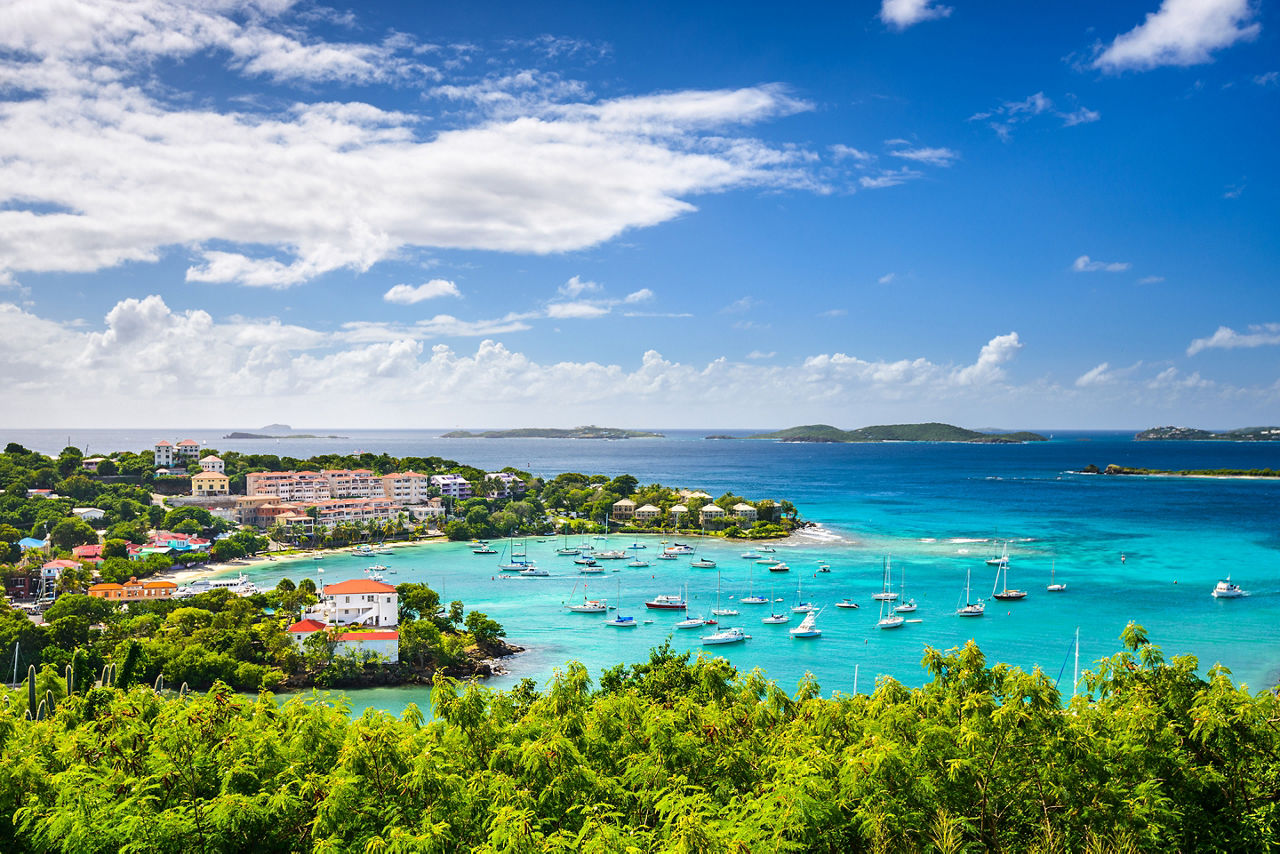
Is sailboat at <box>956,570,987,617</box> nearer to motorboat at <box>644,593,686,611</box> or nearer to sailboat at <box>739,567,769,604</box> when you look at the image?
sailboat at <box>739,567,769,604</box>

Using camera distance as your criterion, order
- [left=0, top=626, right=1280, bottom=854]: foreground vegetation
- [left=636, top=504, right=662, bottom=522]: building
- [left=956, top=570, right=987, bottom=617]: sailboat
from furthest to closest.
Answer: [left=636, top=504, right=662, bottom=522]: building → [left=956, top=570, right=987, bottom=617]: sailboat → [left=0, top=626, right=1280, bottom=854]: foreground vegetation

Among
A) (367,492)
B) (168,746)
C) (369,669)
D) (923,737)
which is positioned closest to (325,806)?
(168,746)

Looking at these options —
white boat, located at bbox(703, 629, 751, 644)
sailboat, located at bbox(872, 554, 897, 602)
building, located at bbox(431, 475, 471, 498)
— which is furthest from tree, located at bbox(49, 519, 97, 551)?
sailboat, located at bbox(872, 554, 897, 602)

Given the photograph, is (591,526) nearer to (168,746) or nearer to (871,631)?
(871,631)

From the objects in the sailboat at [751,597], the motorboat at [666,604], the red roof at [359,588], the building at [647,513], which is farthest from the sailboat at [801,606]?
the building at [647,513]

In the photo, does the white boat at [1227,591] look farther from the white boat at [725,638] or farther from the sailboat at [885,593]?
the white boat at [725,638]

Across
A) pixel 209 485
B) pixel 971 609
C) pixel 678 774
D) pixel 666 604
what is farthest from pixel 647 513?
pixel 678 774
